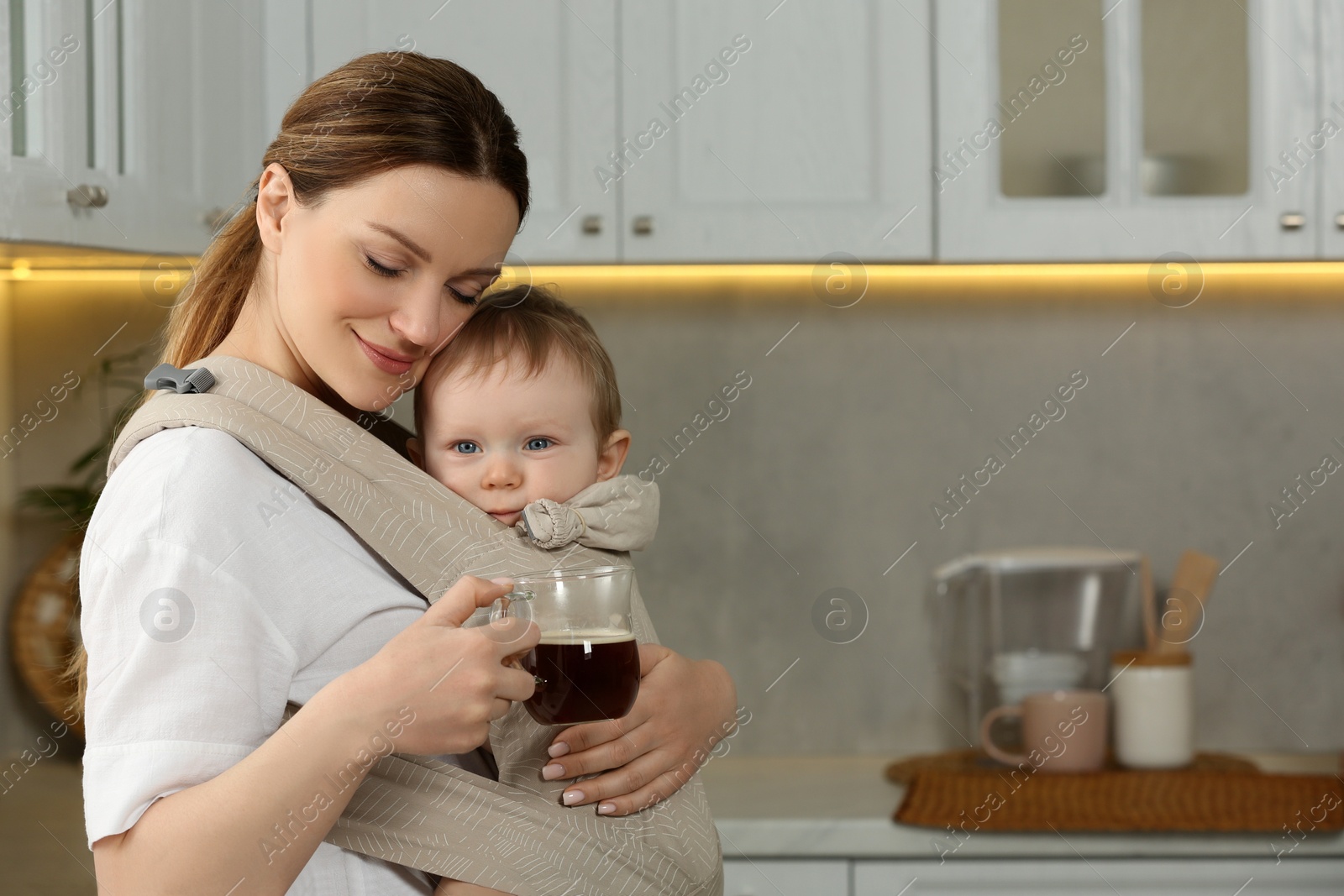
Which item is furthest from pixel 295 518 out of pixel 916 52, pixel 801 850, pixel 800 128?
pixel 916 52

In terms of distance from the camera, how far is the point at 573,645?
0.79 meters

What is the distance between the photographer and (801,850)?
1.72 m

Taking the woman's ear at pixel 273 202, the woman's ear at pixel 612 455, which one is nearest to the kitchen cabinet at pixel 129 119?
the woman's ear at pixel 273 202

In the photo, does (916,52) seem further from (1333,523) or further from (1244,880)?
(1244,880)

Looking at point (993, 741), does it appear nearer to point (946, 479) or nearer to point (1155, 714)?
point (1155, 714)

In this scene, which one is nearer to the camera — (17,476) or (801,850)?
(801,850)

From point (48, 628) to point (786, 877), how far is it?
1.21m

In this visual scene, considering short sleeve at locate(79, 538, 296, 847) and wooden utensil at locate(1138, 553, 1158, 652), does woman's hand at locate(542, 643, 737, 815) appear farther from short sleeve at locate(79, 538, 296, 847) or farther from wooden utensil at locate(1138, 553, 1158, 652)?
wooden utensil at locate(1138, 553, 1158, 652)

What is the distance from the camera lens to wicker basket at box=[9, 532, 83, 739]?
180 centimetres

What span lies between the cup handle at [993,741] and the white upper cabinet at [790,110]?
83cm

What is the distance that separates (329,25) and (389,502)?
4.22 feet

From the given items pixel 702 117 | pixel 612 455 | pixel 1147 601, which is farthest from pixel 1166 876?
pixel 702 117

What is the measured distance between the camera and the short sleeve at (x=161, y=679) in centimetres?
68

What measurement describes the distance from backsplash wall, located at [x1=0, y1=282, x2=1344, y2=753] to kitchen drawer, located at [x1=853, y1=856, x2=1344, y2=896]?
0.49m
